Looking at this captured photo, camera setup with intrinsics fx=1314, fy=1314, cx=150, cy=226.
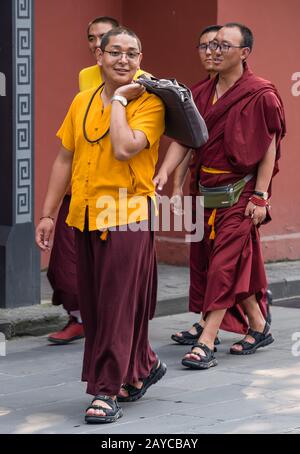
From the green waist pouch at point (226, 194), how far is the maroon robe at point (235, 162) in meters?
0.03

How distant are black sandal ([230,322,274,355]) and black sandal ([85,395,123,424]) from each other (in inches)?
73.2

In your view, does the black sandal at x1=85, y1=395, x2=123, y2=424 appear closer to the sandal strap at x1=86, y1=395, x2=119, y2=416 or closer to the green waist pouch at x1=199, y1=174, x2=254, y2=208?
the sandal strap at x1=86, y1=395, x2=119, y2=416

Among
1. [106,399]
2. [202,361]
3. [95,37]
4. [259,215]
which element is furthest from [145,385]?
[95,37]

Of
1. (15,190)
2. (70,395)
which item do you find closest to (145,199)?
(70,395)

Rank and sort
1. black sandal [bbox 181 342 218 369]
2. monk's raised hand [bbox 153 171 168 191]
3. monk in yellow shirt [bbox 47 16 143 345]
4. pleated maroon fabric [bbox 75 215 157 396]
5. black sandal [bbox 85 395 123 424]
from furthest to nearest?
1. monk in yellow shirt [bbox 47 16 143 345]
2. black sandal [bbox 181 342 218 369]
3. monk's raised hand [bbox 153 171 168 191]
4. pleated maroon fabric [bbox 75 215 157 396]
5. black sandal [bbox 85 395 123 424]

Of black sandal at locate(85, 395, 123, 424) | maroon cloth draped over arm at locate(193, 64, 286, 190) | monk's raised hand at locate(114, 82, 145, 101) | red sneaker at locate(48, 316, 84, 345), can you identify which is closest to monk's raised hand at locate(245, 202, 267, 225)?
maroon cloth draped over arm at locate(193, 64, 286, 190)

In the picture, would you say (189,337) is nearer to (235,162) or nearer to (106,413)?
(235,162)

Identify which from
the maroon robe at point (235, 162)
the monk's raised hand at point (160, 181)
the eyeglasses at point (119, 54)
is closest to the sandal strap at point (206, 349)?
the maroon robe at point (235, 162)

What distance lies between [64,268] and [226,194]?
1.26 meters

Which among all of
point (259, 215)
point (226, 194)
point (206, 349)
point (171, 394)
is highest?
point (226, 194)

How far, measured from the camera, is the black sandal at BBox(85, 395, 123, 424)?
6289 mm

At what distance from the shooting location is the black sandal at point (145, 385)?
6.75 metres

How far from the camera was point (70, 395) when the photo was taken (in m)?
7.00

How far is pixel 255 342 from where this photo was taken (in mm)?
8172
